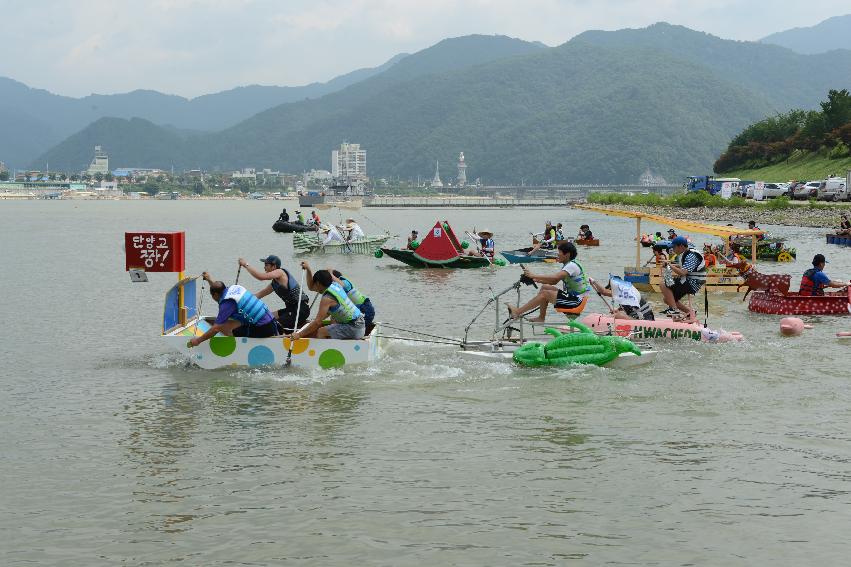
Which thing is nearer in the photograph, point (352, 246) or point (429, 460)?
→ point (429, 460)

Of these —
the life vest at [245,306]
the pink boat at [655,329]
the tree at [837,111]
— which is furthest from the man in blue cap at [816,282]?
the tree at [837,111]

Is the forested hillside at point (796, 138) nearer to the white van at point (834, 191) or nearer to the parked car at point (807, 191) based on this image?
the parked car at point (807, 191)

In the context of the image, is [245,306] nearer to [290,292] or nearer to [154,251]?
[290,292]

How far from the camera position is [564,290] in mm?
17734

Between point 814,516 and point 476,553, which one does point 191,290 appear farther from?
point 814,516


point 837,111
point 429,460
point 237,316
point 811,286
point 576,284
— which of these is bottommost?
point 429,460

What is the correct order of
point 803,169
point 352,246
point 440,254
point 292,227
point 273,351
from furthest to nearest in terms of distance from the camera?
point 803,169 < point 292,227 < point 352,246 < point 440,254 < point 273,351

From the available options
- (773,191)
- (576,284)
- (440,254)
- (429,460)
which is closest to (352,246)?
(440,254)

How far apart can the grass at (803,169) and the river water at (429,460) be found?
8392 cm

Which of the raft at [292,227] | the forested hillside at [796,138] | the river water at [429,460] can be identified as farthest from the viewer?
the forested hillside at [796,138]

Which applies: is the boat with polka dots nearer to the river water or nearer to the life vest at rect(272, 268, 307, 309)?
the river water

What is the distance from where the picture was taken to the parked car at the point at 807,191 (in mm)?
83062

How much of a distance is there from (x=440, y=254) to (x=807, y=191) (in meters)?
56.5

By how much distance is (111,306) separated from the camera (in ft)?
91.1
